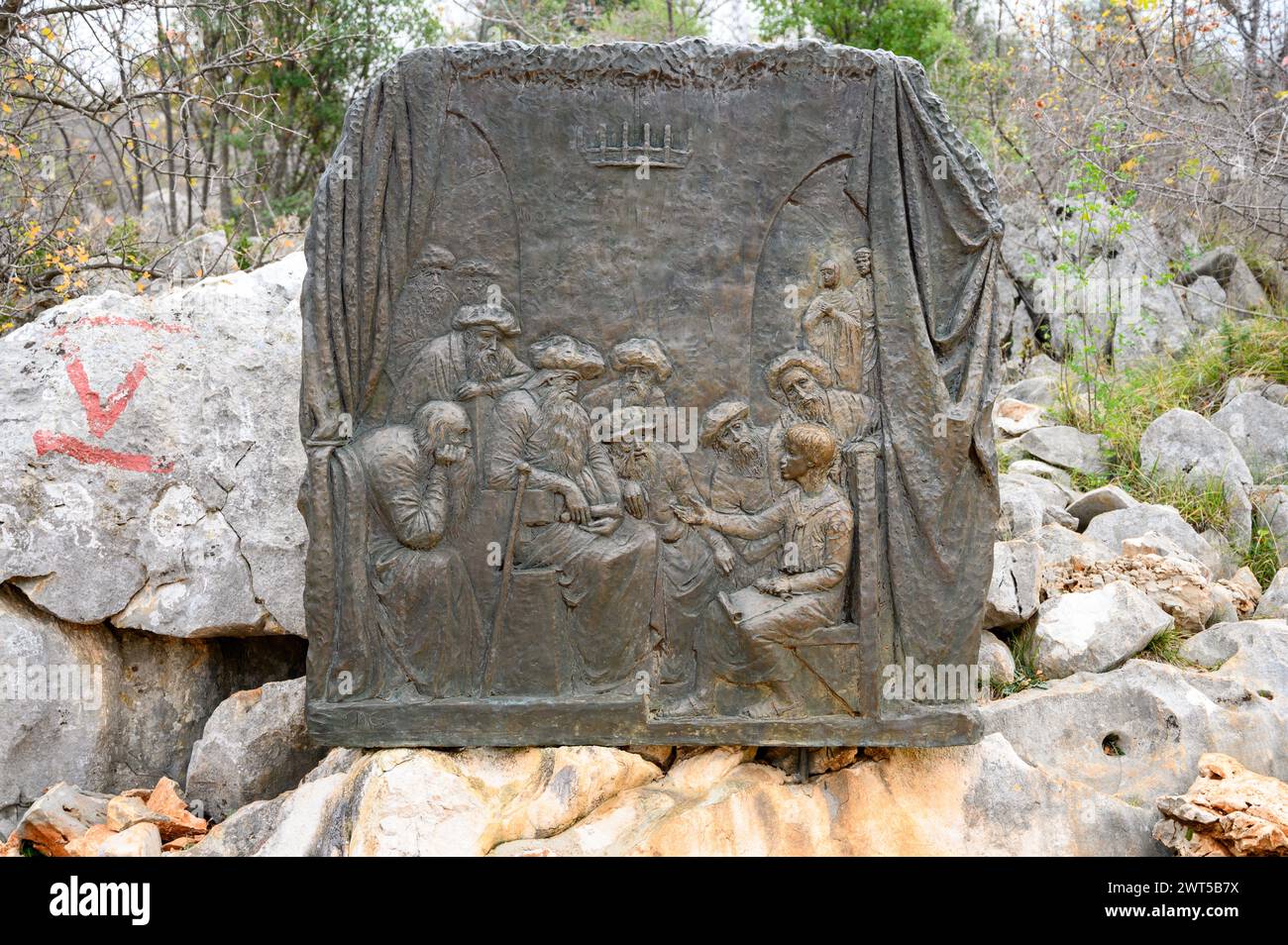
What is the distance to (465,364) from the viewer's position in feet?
15.1

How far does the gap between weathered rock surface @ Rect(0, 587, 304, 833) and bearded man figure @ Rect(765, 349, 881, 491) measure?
2.96 m

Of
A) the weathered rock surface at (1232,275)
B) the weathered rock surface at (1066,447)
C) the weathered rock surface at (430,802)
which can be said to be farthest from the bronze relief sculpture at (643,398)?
the weathered rock surface at (1232,275)

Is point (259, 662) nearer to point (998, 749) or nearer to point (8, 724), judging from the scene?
point (8, 724)

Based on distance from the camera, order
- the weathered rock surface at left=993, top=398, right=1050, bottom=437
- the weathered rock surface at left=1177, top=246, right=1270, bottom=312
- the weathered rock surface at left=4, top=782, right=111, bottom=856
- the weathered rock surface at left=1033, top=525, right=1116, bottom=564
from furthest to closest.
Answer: the weathered rock surface at left=1177, top=246, right=1270, bottom=312 → the weathered rock surface at left=993, top=398, right=1050, bottom=437 → the weathered rock surface at left=1033, top=525, right=1116, bottom=564 → the weathered rock surface at left=4, top=782, right=111, bottom=856

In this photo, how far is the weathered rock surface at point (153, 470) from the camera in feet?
17.5

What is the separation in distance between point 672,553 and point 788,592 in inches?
18.8

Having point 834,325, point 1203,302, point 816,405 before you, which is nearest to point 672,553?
point 816,405

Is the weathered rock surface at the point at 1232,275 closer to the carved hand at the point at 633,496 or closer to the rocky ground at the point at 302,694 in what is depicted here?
the rocky ground at the point at 302,694

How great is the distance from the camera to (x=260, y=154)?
12.0 metres

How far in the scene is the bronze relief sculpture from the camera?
4547mm

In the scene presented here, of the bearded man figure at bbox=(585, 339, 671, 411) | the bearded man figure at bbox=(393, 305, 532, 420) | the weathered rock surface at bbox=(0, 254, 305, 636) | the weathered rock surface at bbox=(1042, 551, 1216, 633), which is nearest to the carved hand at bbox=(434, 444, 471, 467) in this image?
the bearded man figure at bbox=(393, 305, 532, 420)

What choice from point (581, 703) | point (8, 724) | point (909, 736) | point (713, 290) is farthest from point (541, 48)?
point (8, 724)

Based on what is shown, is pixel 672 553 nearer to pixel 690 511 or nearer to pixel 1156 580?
pixel 690 511

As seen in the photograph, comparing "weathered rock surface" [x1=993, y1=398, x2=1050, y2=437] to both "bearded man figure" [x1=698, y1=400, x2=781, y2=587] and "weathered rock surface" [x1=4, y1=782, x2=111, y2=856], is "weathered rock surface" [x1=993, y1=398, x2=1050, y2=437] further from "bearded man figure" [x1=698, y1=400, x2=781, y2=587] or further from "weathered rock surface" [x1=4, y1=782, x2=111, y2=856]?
"weathered rock surface" [x1=4, y1=782, x2=111, y2=856]
